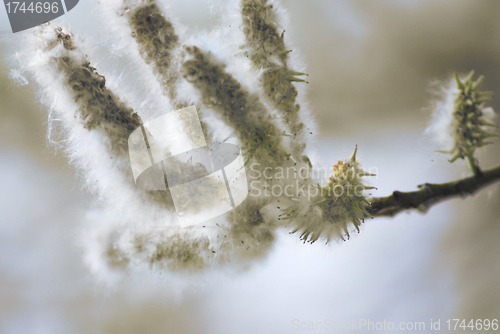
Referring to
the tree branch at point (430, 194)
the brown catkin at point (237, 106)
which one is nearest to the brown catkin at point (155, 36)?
the brown catkin at point (237, 106)

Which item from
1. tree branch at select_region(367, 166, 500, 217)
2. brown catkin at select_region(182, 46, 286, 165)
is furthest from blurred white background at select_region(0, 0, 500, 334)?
brown catkin at select_region(182, 46, 286, 165)

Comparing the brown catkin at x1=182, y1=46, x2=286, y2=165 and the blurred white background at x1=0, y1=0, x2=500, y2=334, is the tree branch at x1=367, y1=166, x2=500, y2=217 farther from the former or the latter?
the brown catkin at x1=182, y1=46, x2=286, y2=165

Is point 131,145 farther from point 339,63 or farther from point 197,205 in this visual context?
point 339,63

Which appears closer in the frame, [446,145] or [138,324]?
[446,145]

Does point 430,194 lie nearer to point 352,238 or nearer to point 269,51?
point 352,238

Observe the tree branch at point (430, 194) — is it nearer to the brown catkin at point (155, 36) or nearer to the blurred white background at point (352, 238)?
the blurred white background at point (352, 238)

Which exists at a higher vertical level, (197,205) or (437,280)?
(197,205)

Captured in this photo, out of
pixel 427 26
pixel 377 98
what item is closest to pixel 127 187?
pixel 377 98
